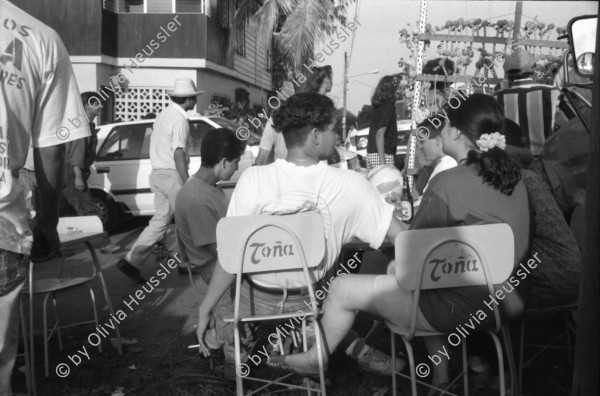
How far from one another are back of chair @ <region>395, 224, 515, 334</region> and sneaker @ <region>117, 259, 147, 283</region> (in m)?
3.88

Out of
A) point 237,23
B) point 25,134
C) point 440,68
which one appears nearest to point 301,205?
point 25,134

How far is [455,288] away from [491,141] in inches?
29.4

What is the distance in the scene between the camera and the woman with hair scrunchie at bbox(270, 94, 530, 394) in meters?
2.84

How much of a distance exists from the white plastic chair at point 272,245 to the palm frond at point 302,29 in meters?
15.4

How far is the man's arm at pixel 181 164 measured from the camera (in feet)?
21.1

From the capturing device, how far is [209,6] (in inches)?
687

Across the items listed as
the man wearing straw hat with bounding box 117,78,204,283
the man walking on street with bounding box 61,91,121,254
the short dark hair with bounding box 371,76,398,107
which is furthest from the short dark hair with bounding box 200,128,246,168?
the man walking on street with bounding box 61,91,121,254


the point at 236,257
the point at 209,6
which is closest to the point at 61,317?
the point at 236,257

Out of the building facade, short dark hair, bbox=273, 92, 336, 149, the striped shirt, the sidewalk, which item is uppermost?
the building facade

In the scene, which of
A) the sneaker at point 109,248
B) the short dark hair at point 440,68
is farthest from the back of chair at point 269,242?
the sneaker at point 109,248

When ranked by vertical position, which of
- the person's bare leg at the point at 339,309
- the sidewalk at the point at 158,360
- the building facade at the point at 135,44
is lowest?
the sidewalk at the point at 158,360

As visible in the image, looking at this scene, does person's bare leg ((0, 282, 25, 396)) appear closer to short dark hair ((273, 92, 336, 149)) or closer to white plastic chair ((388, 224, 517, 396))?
white plastic chair ((388, 224, 517, 396))

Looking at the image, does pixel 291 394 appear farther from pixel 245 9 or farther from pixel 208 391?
pixel 245 9

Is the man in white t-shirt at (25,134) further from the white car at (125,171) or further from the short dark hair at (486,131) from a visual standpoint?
the white car at (125,171)
